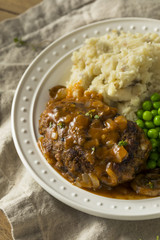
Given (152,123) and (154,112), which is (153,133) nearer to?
(152,123)

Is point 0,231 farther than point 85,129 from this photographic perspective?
Yes

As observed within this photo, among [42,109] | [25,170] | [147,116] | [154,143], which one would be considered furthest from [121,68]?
[25,170]

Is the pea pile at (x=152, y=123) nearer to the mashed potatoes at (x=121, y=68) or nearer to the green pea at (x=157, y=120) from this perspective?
the green pea at (x=157, y=120)

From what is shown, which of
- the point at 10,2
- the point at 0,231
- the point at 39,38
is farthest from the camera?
the point at 10,2

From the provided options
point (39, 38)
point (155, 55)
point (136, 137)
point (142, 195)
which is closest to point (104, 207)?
point (142, 195)

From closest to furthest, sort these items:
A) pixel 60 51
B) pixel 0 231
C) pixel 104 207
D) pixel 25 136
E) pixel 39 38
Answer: pixel 104 207 < pixel 0 231 < pixel 25 136 < pixel 60 51 < pixel 39 38

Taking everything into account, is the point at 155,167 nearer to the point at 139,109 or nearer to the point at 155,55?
the point at 139,109
